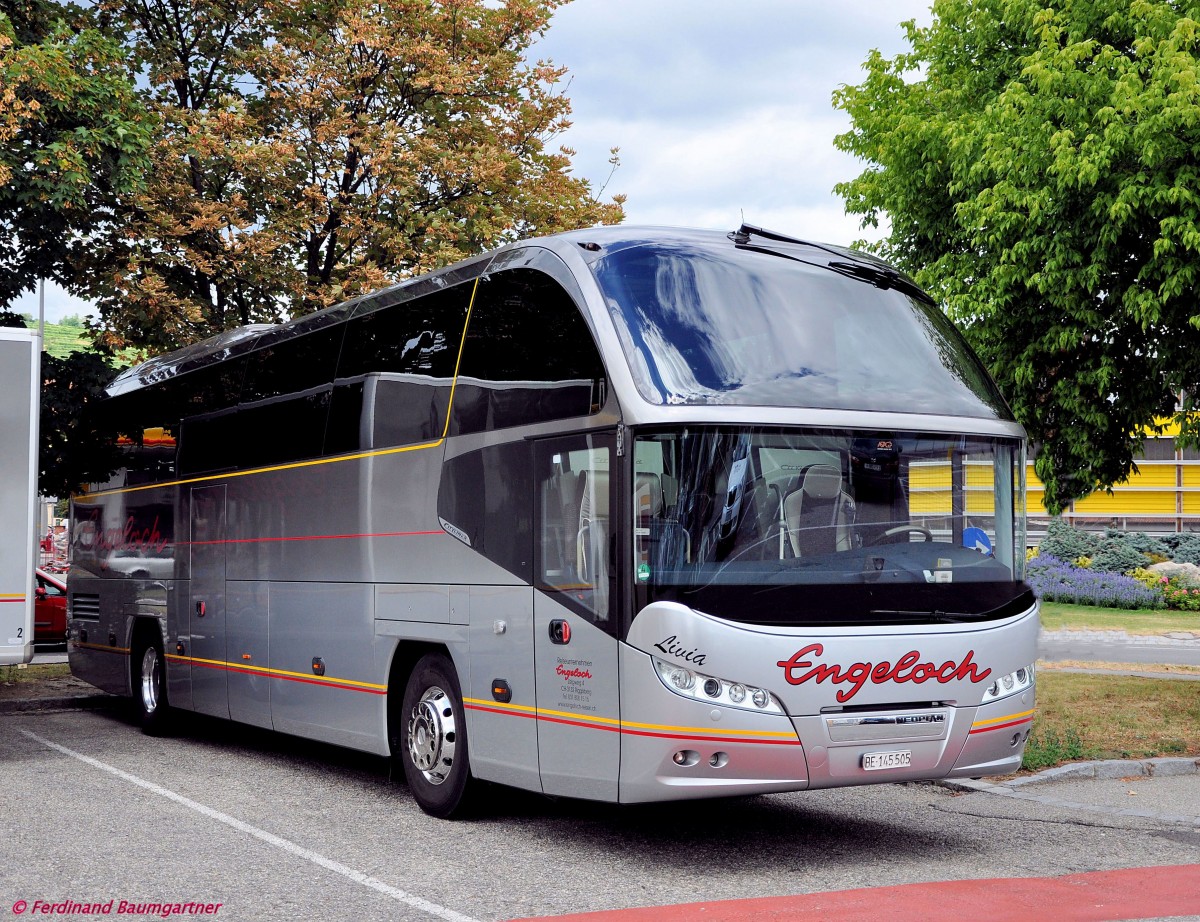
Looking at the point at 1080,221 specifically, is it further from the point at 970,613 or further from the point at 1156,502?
the point at 1156,502

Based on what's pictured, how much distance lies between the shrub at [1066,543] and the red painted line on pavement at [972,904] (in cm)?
2710

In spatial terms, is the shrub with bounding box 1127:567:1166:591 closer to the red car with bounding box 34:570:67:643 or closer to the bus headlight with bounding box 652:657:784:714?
the red car with bounding box 34:570:67:643

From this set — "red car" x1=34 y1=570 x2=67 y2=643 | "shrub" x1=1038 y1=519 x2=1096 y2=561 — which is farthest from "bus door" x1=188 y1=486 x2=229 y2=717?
"shrub" x1=1038 y1=519 x2=1096 y2=561

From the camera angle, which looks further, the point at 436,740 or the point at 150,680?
the point at 150,680

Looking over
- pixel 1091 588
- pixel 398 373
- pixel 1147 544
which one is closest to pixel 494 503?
pixel 398 373

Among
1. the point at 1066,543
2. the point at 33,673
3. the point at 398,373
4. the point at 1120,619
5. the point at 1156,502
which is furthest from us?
the point at 1156,502

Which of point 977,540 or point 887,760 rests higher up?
point 977,540

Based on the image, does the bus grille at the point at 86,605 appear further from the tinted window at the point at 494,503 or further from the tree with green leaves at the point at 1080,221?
the tree with green leaves at the point at 1080,221

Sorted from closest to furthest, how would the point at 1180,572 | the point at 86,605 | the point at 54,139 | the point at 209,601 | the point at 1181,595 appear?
the point at 209,601, the point at 54,139, the point at 86,605, the point at 1181,595, the point at 1180,572

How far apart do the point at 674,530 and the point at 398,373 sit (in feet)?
11.5

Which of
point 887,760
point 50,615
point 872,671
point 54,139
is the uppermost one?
point 54,139

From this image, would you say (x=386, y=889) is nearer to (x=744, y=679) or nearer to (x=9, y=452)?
(x=744, y=679)

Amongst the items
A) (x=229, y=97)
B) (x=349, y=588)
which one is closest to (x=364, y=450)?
(x=349, y=588)

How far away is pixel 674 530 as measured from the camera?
7344 millimetres
